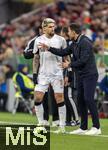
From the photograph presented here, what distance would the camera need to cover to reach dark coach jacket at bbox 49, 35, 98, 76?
14.8 metres

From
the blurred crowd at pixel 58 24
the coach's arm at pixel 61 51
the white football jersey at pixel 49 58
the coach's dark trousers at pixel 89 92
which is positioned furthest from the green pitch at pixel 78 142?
the blurred crowd at pixel 58 24

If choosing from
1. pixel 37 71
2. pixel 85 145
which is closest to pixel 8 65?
pixel 37 71

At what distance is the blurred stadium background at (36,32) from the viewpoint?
19394 millimetres

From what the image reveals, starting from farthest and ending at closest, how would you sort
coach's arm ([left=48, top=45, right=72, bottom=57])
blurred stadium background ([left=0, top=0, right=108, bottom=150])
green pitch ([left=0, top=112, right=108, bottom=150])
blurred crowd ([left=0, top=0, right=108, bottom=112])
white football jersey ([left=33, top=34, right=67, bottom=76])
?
1. blurred crowd ([left=0, top=0, right=108, bottom=112])
2. blurred stadium background ([left=0, top=0, right=108, bottom=150])
3. white football jersey ([left=33, top=34, right=67, bottom=76])
4. coach's arm ([left=48, top=45, right=72, bottom=57])
5. green pitch ([left=0, top=112, right=108, bottom=150])

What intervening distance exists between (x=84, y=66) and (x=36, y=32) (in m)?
14.0

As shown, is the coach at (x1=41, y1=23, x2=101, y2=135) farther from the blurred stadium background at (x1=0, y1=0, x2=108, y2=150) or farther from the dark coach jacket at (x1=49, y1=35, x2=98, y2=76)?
the blurred stadium background at (x1=0, y1=0, x2=108, y2=150)

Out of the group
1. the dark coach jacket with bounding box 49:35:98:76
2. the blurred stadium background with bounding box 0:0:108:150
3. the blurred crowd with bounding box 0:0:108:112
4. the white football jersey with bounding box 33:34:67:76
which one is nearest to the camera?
the dark coach jacket with bounding box 49:35:98:76

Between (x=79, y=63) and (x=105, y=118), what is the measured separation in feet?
18.9

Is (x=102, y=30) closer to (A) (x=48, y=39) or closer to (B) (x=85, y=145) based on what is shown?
(A) (x=48, y=39)

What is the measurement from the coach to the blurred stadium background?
1.95 feet

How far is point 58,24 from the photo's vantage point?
94.6 feet

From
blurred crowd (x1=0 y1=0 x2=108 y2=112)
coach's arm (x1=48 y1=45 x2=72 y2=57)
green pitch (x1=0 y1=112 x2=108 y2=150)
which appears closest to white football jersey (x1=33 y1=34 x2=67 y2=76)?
coach's arm (x1=48 y1=45 x2=72 y2=57)

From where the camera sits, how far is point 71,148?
1293cm

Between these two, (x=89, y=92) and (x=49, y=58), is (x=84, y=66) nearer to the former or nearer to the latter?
(x=89, y=92)
